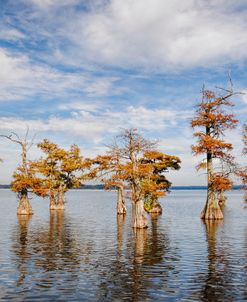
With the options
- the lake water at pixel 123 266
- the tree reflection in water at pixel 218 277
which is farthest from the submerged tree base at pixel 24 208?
the tree reflection in water at pixel 218 277

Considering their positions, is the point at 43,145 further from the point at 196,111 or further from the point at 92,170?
the point at 196,111

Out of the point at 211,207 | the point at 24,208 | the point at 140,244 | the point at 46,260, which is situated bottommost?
the point at 140,244

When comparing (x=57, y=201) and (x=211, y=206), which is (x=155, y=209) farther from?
(x=57, y=201)

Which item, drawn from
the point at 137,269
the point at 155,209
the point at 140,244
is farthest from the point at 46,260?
the point at 155,209

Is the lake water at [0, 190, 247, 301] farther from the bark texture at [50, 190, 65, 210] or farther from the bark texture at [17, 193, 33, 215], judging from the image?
the bark texture at [50, 190, 65, 210]

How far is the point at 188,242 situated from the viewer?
33.4 meters

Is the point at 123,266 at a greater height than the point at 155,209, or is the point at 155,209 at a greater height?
the point at 155,209

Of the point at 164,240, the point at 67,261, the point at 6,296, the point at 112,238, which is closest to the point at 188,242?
the point at 164,240

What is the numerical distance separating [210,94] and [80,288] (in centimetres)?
4194

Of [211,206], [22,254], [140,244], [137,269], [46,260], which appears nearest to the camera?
[137,269]

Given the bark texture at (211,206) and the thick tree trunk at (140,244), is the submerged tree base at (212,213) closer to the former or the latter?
the bark texture at (211,206)

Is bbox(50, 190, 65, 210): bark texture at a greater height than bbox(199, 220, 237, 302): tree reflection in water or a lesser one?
greater

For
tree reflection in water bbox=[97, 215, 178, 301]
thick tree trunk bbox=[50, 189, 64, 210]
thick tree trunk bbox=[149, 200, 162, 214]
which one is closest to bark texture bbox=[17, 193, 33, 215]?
Result: thick tree trunk bbox=[50, 189, 64, 210]

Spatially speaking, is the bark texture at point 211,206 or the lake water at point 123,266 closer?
the lake water at point 123,266
